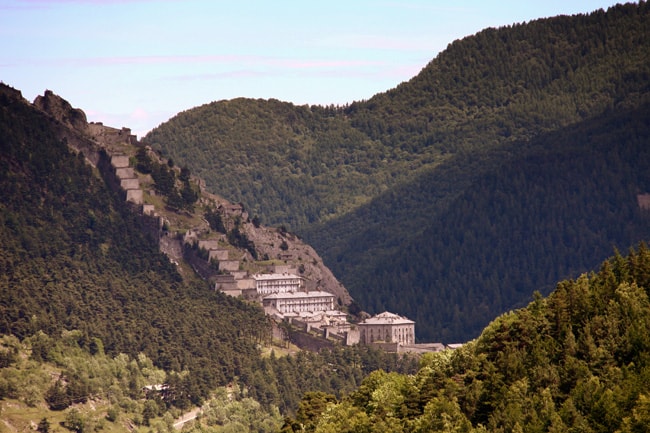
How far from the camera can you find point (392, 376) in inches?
6378

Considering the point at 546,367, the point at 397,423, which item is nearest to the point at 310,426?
the point at 397,423

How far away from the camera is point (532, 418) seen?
126 metres

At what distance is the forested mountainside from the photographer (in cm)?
12388

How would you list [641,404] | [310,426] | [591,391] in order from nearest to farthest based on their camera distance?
1. [641,404]
2. [591,391]
3. [310,426]

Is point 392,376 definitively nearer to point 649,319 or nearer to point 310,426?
point 310,426

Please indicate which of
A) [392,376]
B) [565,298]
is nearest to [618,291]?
[565,298]

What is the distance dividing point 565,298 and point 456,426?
1561cm

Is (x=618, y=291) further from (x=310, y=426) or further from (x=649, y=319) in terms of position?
(x=310, y=426)

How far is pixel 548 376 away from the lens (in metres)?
132

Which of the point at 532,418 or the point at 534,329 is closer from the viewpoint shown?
the point at 532,418

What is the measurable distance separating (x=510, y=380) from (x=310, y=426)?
27.3m

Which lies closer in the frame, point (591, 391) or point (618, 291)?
point (591, 391)

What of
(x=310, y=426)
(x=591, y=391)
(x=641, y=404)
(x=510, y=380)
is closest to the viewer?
(x=641, y=404)

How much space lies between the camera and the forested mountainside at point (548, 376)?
406ft
